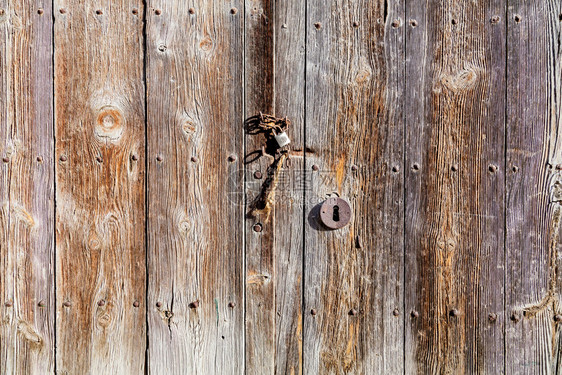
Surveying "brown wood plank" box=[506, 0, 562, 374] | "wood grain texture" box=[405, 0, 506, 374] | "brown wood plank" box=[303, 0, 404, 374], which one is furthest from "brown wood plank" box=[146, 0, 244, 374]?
"brown wood plank" box=[506, 0, 562, 374]

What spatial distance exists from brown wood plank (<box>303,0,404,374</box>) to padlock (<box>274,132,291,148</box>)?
0.22 ft

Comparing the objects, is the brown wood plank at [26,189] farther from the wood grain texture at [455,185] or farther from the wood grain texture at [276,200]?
the wood grain texture at [455,185]

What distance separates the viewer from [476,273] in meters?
1.15

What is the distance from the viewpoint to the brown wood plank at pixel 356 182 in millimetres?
1141

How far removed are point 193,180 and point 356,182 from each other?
1.41 feet

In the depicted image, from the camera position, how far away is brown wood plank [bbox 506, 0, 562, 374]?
114cm

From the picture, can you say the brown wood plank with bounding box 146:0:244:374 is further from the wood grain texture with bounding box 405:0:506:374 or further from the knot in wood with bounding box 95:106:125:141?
the wood grain texture with bounding box 405:0:506:374

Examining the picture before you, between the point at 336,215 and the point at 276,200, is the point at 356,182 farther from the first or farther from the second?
the point at 276,200

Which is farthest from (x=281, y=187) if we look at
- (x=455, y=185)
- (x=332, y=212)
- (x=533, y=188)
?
(x=533, y=188)

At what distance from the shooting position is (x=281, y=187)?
115 cm

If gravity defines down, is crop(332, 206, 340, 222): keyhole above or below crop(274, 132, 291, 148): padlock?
below

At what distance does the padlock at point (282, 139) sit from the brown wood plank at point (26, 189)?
590 millimetres

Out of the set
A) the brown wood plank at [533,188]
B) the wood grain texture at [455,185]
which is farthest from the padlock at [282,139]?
the brown wood plank at [533,188]

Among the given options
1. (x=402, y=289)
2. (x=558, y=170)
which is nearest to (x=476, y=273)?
(x=402, y=289)
